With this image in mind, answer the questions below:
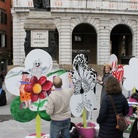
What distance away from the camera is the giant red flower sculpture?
654 cm

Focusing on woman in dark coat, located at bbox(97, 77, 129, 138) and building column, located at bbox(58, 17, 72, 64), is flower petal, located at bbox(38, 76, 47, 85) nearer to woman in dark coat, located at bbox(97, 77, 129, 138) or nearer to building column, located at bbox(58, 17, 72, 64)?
woman in dark coat, located at bbox(97, 77, 129, 138)

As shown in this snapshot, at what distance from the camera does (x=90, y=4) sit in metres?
33.4

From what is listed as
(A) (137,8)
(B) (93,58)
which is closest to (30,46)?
(A) (137,8)

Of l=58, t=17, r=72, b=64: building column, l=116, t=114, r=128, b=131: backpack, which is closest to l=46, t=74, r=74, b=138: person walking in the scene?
l=116, t=114, r=128, b=131: backpack

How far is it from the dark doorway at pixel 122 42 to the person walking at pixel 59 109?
3472cm

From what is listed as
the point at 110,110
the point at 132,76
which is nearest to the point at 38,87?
the point at 110,110

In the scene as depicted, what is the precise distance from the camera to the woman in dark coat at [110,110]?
5.12m

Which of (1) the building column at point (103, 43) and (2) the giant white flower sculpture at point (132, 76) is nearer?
(2) the giant white flower sculpture at point (132, 76)

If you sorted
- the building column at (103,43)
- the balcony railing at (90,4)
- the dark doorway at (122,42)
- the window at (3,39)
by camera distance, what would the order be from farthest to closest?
the window at (3,39) < the dark doorway at (122,42) < the building column at (103,43) < the balcony railing at (90,4)

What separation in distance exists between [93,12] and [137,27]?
233 inches

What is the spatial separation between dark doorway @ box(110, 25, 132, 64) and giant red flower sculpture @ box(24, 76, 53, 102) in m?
34.1

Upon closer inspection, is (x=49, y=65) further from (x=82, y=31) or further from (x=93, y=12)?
(x=82, y=31)

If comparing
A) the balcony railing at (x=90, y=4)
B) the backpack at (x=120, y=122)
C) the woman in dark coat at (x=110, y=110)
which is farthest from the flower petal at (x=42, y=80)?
the balcony railing at (x=90, y=4)

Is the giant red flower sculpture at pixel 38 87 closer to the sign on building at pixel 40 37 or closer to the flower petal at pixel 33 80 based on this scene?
the flower petal at pixel 33 80
